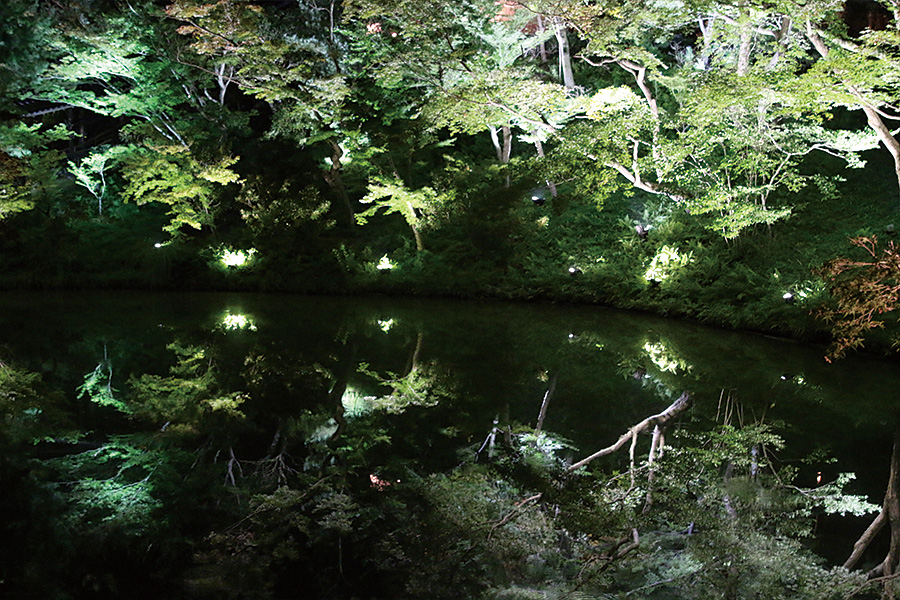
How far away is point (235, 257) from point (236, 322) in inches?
201

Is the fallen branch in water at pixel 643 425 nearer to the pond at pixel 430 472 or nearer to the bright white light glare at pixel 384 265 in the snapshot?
the pond at pixel 430 472

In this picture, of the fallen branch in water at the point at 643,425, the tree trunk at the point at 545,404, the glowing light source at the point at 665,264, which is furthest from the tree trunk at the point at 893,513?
the glowing light source at the point at 665,264

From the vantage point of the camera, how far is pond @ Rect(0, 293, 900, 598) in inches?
96.9

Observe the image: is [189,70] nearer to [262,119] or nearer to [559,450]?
[262,119]

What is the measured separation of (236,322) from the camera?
29.0ft

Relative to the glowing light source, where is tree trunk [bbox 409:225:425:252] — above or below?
above

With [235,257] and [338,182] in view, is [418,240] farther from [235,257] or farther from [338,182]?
[235,257]

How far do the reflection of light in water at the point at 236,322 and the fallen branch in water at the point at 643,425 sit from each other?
5396mm

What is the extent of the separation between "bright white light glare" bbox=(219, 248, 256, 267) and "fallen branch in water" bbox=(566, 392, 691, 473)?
34.4 ft

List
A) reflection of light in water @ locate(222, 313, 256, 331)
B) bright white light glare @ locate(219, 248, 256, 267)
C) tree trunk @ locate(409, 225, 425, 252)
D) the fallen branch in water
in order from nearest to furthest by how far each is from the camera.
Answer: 1. the fallen branch in water
2. reflection of light in water @ locate(222, 313, 256, 331)
3. tree trunk @ locate(409, 225, 425, 252)
4. bright white light glare @ locate(219, 248, 256, 267)

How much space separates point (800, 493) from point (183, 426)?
3711mm

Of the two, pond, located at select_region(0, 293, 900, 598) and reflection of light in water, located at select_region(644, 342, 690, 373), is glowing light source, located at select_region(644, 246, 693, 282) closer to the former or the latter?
reflection of light in water, located at select_region(644, 342, 690, 373)

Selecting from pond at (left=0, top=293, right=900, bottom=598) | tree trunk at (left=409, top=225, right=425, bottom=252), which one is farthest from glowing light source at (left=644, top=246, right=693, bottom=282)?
tree trunk at (left=409, top=225, right=425, bottom=252)

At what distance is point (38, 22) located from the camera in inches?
524
